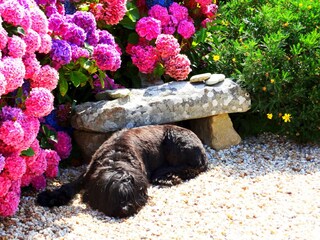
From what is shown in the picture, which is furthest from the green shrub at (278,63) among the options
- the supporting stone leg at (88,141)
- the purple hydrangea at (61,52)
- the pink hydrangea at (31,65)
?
the pink hydrangea at (31,65)

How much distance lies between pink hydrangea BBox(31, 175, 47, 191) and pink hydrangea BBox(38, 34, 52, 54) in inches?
42.6

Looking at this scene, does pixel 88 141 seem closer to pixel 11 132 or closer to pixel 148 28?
pixel 148 28

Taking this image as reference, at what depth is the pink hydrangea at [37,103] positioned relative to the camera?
4.30 m

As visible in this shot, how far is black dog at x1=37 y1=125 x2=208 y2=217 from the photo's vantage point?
4.57 m

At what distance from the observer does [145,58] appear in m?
5.99

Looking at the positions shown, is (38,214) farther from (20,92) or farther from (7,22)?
(7,22)

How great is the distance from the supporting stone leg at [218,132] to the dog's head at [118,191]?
4.58 ft

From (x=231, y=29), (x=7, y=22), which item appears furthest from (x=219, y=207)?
(x=231, y=29)

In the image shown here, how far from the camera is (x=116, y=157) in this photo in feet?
15.8

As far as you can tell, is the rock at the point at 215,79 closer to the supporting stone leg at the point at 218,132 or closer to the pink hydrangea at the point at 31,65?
the supporting stone leg at the point at 218,132

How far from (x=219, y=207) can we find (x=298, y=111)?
1764 millimetres

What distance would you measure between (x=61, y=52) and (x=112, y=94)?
0.92m

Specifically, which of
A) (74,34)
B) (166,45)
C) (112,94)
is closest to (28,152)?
(74,34)

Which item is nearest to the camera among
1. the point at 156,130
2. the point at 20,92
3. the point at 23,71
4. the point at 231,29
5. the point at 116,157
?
the point at 23,71
